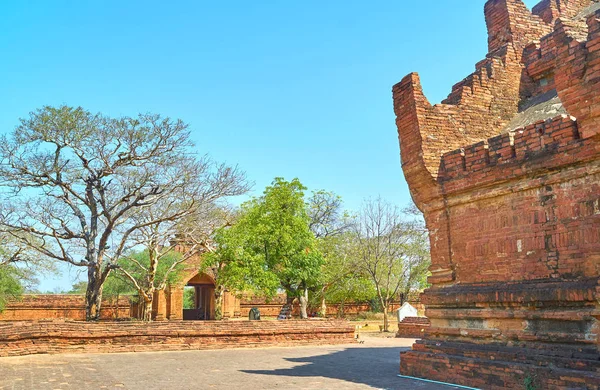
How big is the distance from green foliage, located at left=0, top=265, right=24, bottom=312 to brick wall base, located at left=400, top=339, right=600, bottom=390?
2566 centimetres

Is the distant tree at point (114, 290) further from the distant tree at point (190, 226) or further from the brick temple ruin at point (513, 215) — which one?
the brick temple ruin at point (513, 215)

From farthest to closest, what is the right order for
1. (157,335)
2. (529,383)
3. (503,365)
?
(157,335), (503,365), (529,383)

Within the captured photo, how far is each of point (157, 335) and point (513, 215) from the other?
11164 mm

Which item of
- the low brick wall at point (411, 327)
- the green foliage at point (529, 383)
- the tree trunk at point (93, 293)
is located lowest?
→ the low brick wall at point (411, 327)

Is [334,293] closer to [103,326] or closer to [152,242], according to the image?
[152,242]

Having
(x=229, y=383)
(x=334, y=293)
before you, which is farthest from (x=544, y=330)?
(x=334, y=293)

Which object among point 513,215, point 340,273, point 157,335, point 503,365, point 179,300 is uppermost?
point 513,215

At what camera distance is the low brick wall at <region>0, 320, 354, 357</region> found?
1335cm

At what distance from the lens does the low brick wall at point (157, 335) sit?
13352 mm

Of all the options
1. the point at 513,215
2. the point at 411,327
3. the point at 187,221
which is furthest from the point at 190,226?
the point at 513,215

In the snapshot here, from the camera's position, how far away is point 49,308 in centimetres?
3278

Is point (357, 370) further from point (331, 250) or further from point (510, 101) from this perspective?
point (331, 250)

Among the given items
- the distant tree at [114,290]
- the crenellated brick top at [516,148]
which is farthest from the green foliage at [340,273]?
the crenellated brick top at [516,148]

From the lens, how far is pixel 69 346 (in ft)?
45.1
